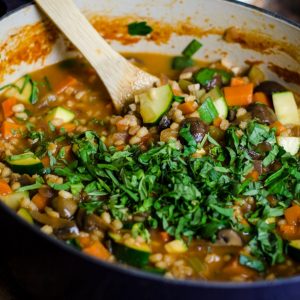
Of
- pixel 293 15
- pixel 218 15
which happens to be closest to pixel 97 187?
pixel 218 15

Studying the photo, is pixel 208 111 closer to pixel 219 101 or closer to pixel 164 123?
pixel 219 101

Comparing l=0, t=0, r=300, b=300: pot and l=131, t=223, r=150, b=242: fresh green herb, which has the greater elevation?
l=0, t=0, r=300, b=300: pot

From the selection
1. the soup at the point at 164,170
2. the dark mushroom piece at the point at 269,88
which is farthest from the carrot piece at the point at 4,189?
the dark mushroom piece at the point at 269,88

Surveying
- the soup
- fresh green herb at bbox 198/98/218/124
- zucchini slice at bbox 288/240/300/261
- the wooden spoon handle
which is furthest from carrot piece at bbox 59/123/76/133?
zucchini slice at bbox 288/240/300/261

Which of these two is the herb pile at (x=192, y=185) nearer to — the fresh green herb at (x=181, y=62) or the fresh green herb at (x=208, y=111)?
the fresh green herb at (x=208, y=111)

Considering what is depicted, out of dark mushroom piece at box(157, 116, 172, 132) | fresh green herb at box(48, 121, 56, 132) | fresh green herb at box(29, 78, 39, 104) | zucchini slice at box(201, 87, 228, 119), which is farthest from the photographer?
fresh green herb at box(29, 78, 39, 104)

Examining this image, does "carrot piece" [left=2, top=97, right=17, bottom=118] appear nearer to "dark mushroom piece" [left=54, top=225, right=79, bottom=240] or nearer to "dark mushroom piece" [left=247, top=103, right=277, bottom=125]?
"dark mushroom piece" [left=54, top=225, right=79, bottom=240]
